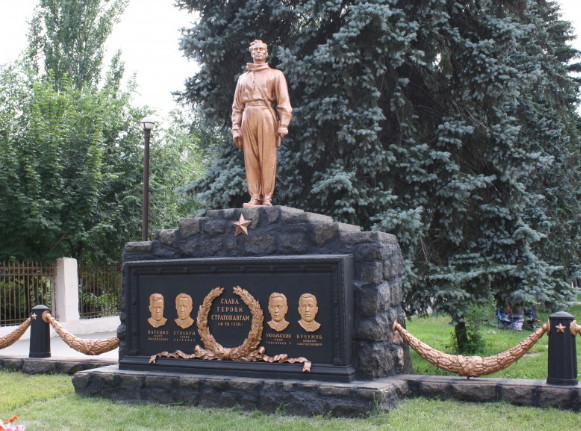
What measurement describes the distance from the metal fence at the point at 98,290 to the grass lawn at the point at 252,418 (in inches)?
346

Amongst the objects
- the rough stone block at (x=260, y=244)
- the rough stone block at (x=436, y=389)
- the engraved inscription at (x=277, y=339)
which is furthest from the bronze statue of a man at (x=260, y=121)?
the rough stone block at (x=436, y=389)

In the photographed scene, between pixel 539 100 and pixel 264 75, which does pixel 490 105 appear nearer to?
pixel 264 75

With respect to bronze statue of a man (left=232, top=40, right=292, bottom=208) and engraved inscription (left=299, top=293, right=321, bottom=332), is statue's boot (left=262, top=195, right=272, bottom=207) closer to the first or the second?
bronze statue of a man (left=232, top=40, right=292, bottom=208)

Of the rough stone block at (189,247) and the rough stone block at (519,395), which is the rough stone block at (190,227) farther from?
the rough stone block at (519,395)

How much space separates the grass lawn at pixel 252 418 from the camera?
5.94 meters

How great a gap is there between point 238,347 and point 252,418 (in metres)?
0.95

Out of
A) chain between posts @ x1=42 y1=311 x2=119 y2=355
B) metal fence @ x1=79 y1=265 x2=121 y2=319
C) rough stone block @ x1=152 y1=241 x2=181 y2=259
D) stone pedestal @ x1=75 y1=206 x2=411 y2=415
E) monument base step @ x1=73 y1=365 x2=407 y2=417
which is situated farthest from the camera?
metal fence @ x1=79 y1=265 x2=121 y2=319

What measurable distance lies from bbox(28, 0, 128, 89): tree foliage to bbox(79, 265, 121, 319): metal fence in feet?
35.0

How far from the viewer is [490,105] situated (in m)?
10.3

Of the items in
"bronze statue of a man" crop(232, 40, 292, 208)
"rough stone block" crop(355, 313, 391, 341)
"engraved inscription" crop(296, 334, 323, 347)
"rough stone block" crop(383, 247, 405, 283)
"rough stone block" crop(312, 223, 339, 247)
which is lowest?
"engraved inscription" crop(296, 334, 323, 347)

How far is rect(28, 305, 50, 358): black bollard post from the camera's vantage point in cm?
938

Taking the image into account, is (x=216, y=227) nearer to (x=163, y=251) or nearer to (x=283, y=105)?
(x=163, y=251)

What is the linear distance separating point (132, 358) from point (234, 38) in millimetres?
5314

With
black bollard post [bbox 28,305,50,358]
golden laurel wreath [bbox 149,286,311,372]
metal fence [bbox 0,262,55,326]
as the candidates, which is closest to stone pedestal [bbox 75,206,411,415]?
golden laurel wreath [bbox 149,286,311,372]
